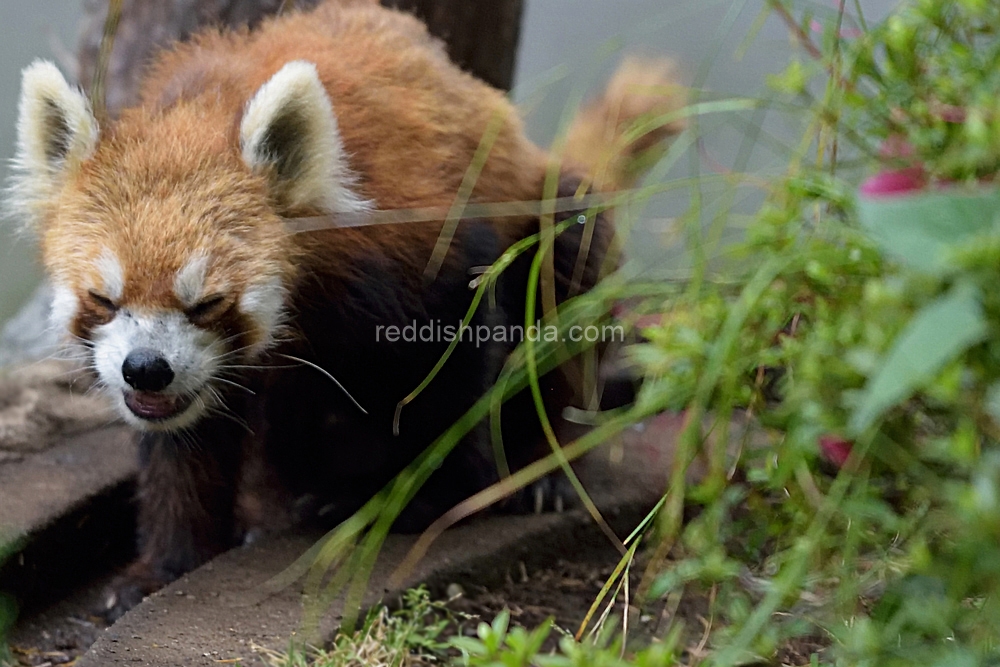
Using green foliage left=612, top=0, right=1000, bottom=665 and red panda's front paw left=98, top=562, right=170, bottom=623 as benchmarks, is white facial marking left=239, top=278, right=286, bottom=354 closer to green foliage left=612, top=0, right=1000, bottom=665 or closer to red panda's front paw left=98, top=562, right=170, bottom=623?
red panda's front paw left=98, top=562, right=170, bottom=623

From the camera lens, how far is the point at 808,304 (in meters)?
1.05

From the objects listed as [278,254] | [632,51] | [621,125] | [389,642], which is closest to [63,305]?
[278,254]

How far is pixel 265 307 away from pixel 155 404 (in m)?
0.27

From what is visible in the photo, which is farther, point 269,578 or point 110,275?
point 269,578

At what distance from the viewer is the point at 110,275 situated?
5.15 ft

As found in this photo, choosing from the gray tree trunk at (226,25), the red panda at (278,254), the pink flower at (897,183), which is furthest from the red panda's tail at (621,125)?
the pink flower at (897,183)

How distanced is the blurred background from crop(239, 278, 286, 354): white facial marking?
0.55 meters

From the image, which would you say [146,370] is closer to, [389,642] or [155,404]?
Result: [155,404]

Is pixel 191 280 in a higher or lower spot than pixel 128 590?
higher

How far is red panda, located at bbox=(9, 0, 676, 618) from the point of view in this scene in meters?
1.60

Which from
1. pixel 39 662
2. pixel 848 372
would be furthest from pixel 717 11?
pixel 39 662

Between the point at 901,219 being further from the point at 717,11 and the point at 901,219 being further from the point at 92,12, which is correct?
the point at 92,12

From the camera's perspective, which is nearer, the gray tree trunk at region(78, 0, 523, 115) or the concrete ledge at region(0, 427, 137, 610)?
the concrete ledge at region(0, 427, 137, 610)

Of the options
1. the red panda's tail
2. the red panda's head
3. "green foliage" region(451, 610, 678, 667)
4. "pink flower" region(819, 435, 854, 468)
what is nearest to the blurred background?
the red panda's tail
